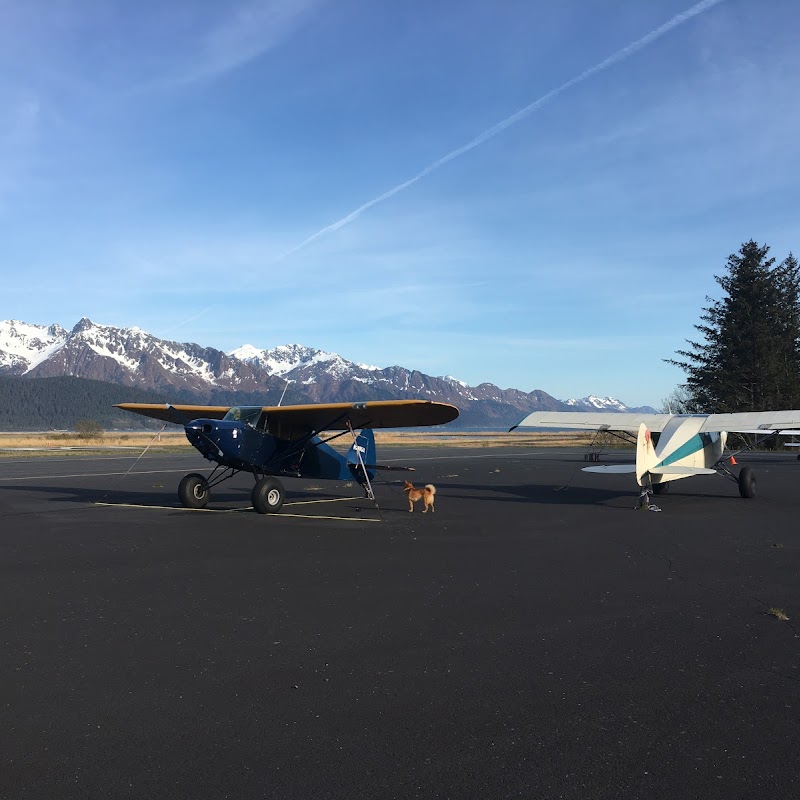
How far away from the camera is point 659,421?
20.0 m

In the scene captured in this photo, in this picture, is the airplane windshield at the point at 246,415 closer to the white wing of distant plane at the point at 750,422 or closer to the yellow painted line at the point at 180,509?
the yellow painted line at the point at 180,509

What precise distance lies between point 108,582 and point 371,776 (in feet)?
19.2

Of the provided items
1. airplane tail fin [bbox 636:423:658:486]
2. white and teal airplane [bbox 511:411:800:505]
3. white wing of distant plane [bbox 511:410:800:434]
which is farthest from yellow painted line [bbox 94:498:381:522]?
airplane tail fin [bbox 636:423:658:486]

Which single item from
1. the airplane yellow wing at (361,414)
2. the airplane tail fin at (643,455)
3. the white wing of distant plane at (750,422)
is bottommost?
the airplane tail fin at (643,455)

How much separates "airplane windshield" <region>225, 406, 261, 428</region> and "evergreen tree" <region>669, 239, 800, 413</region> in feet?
165

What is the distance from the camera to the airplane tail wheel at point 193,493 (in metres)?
16.1

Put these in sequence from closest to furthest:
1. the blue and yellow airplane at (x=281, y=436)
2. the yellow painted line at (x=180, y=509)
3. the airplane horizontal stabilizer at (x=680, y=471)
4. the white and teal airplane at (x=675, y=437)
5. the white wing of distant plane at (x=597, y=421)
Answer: the blue and yellow airplane at (x=281, y=436)
the yellow painted line at (x=180, y=509)
the white and teal airplane at (x=675, y=437)
the airplane horizontal stabilizer at (x=680, y=471)
the white wing of distant plane at (x=597, y=421)

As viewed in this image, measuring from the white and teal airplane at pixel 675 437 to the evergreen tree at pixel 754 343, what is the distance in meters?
41.5

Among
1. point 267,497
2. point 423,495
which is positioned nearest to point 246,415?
point 267,497

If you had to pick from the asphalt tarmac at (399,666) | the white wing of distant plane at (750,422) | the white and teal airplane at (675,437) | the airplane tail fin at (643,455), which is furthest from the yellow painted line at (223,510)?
the white wing of distant plane at (750,422)

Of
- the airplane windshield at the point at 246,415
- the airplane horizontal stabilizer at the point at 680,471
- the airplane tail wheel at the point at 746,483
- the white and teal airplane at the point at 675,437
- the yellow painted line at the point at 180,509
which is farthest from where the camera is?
the airplane tail wheel at the point at 746,483

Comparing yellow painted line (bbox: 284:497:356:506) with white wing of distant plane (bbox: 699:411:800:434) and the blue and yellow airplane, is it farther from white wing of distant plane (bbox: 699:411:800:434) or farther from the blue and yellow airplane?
white wing of distant plane (bbox: 699:411:800:434)

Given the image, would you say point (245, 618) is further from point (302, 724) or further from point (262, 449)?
point (262, 449)

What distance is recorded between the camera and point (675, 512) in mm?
15539
